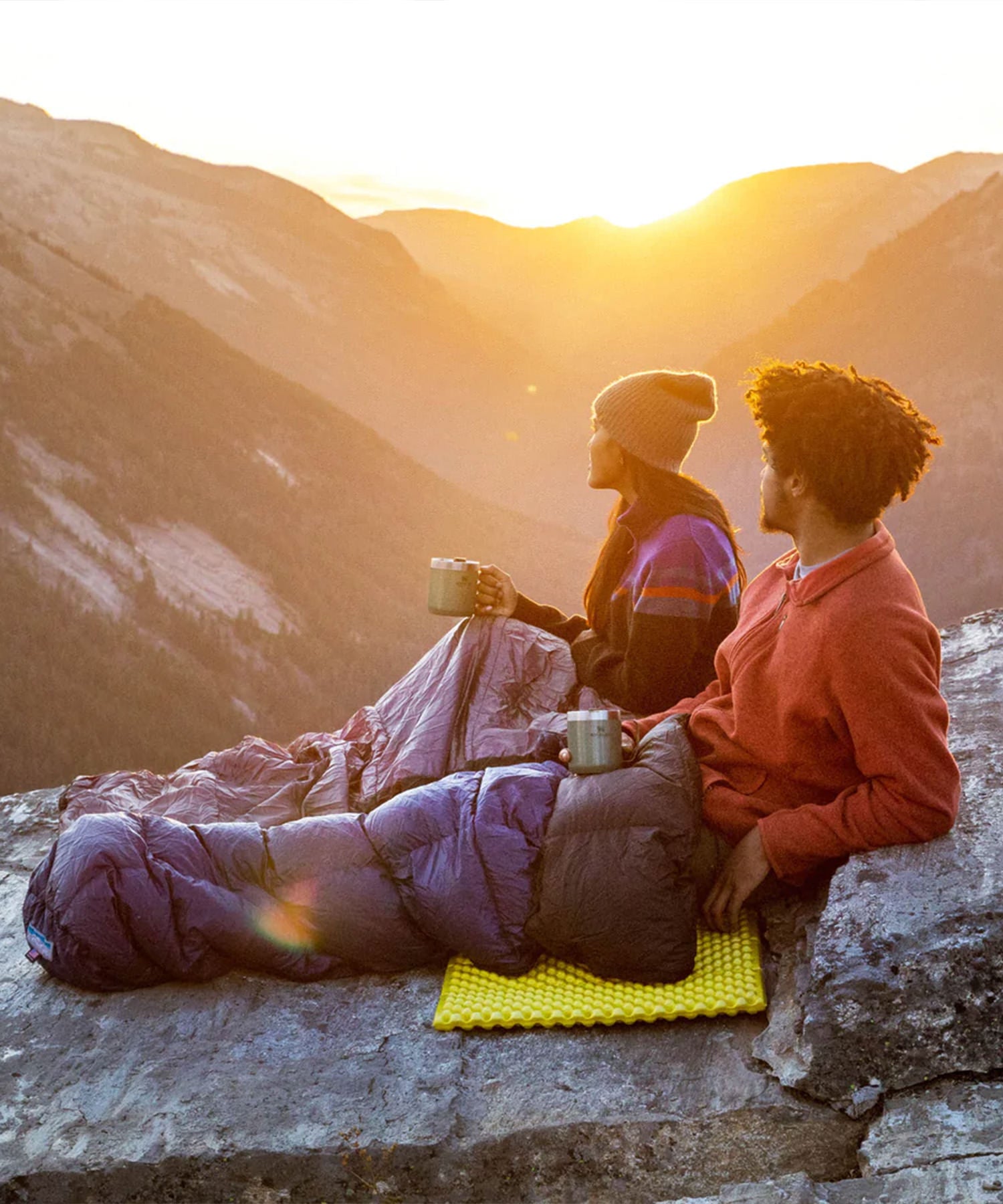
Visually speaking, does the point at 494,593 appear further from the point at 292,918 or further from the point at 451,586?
the point at 292,918

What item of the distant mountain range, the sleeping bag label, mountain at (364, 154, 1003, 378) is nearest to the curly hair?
the sleeping bag label

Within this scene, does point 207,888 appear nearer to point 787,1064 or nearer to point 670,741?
point 670,741

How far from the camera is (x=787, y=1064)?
217 cm

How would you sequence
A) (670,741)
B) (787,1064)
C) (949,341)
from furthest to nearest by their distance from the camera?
(949,341) → (670,741) → (787,1064)

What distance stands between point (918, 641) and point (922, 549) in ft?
39.5

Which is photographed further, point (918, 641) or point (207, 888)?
point (207, 888)

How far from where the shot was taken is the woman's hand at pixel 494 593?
3516 millimetres

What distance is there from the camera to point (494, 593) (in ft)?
11.6

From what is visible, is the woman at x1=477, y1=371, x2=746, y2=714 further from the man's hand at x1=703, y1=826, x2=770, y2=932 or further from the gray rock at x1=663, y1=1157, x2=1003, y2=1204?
the gray rock at x1=663, y1=1157, x2=1003, y2=1204

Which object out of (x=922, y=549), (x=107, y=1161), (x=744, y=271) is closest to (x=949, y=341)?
(x=922, y=549)

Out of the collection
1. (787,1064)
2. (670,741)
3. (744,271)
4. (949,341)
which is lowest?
(787,1064)

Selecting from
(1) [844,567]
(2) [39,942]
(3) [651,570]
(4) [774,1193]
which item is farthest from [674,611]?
(2) [39,942]

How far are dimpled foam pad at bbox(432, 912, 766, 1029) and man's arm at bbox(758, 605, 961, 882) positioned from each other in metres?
0.33

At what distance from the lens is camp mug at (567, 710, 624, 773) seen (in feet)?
8.45
